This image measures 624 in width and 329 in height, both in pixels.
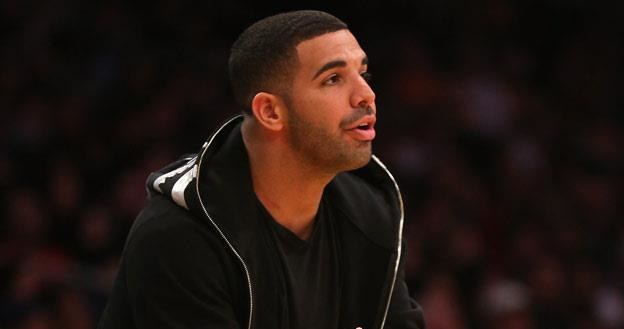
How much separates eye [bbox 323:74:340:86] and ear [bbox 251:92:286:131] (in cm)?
10

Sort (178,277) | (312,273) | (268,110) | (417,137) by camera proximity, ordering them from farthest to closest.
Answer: (417,137) < (312,273) < (268,110) < (178,277)

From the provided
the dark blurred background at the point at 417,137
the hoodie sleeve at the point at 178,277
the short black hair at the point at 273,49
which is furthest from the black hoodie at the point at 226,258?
the dark blurred background at the point at 417,137

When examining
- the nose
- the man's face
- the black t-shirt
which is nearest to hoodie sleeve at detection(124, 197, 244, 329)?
the black t-shirt

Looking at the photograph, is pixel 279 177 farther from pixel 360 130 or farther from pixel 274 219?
pixel 360 130

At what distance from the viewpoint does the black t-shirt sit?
7.71 ft

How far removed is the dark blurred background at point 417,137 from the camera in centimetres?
452

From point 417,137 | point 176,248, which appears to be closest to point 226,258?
point 176,248

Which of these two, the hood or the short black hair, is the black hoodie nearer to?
the hood

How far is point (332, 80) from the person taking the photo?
2303mm

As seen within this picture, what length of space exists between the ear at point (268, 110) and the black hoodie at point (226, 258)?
0.10m

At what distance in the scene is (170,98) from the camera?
5.38 metres

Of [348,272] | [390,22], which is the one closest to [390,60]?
[390,22]

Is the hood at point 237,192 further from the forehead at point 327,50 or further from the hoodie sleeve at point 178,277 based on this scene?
the forehead at point 327,50

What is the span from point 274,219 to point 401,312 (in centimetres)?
35
